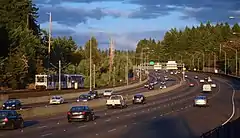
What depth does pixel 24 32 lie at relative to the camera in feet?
326

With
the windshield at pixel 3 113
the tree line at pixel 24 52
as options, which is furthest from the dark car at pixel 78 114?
the tree line at pixel 24 52

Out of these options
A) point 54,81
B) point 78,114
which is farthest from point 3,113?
point 54,81

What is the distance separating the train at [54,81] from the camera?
86562mm

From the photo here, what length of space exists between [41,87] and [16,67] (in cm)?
831

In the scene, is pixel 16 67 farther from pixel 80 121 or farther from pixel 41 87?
pixel 80 121

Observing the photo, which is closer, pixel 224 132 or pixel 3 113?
pixel 224 132

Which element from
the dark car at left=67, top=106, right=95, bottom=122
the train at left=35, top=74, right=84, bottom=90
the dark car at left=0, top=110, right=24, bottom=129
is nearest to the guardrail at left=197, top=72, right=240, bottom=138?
the dark car at left=0, top=110, right=24, bottom=129

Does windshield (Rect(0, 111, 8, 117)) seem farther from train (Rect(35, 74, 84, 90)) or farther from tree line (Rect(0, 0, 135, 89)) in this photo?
tree line (Rect(0, 0, 135, 89))

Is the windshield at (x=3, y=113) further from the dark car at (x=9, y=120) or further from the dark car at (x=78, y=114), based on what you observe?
the dark car at (x=78, y=114)

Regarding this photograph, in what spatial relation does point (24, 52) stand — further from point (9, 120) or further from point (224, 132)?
point (224, 132)

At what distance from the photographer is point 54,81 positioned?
90000 millimetres

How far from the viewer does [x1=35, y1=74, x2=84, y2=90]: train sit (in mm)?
86562

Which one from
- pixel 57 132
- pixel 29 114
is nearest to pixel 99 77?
pixel 29 114

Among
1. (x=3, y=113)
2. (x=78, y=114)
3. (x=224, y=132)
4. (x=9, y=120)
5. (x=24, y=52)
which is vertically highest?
(x=24, y=52)
